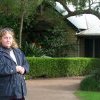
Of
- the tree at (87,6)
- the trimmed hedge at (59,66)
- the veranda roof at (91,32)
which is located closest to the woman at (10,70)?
the trimmed hedge at (59,66)

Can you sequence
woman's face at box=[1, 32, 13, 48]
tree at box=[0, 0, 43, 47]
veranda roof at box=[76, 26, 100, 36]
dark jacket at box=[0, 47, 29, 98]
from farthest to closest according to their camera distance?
veranda roof at box=[76, 26, 100, 36] < tree at box=[0, 0, 43, 47] < woman's face at box=[1, 32, 13, 48] < dark jacket at box=[0, 47, 29, 98]

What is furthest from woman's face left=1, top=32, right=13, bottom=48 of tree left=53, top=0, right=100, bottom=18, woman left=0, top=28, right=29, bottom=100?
tree left=53, top=0, right=100, bottom=18

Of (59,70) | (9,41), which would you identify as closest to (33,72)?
(59,70)

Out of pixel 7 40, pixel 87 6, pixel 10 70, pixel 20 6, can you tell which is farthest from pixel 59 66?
pixel 10 70

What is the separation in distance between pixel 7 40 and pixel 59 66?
50.1 feet

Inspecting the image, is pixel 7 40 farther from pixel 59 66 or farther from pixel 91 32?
pixel 91 32

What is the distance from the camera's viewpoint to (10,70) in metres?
5.48

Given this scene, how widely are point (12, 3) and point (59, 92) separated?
22.4ft

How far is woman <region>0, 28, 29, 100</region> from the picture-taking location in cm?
553

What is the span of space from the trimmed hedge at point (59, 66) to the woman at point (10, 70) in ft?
46.3

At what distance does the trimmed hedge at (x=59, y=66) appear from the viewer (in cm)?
2006

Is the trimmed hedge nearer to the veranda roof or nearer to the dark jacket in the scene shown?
the veranda roof

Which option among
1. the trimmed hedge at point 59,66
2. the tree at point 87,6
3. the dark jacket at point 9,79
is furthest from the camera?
the tree at point 87,6

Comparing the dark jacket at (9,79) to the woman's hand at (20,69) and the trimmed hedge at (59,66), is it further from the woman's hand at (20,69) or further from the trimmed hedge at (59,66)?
the trimmed hedge at (59,66)
